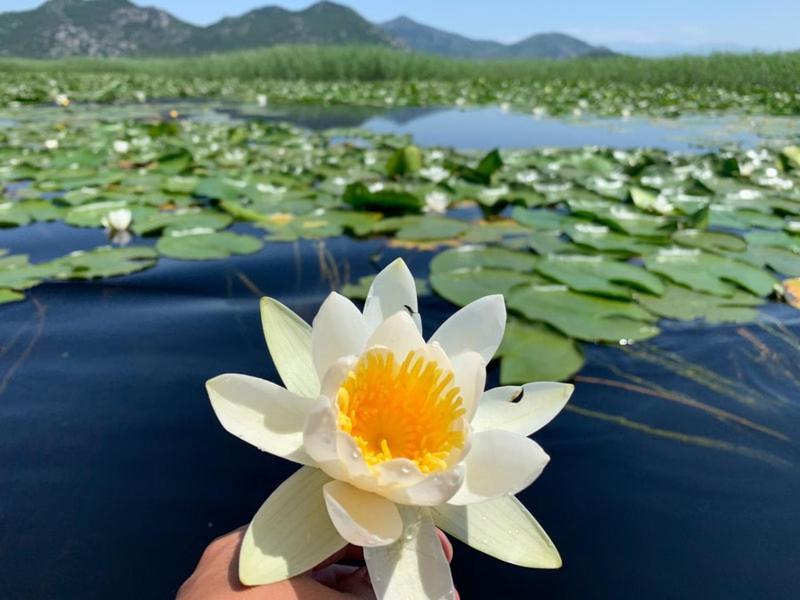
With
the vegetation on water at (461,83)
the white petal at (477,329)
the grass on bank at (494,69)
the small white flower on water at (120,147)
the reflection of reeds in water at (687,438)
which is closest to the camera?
the white petal at (477,329)

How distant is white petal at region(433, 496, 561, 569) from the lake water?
26 centimetres

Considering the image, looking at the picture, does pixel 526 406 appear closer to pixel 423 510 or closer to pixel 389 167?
pixel 423 510

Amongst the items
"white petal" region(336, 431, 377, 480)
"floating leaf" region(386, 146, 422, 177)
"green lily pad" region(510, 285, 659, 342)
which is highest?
"white petal" region(336, 431, 377, 480)

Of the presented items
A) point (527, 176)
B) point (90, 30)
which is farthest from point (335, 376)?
point (90, 30)

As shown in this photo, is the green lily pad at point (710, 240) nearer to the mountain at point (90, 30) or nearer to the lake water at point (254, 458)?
the lake water at point (254, 458)

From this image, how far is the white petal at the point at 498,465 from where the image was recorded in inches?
31.0

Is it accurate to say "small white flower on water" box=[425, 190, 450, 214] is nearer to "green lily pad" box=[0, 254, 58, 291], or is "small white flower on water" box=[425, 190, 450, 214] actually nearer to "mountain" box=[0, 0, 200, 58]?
"green lily pad" box=[0, 254, 58, 291]

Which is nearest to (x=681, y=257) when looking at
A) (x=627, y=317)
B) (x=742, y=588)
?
(x=627, y=317)

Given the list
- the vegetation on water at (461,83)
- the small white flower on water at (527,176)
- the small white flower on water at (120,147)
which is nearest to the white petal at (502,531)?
the small white flower on water at (527,176)

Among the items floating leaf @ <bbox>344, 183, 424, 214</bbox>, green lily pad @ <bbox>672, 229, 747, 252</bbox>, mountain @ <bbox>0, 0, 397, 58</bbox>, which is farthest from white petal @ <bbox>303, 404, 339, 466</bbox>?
mountain @ <bbox>0, 0, 397, 58</bbox>

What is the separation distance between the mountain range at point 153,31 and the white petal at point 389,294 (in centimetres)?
11050

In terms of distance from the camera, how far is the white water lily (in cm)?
76

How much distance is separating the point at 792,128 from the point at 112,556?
897 cm

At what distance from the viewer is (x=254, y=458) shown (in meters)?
1.38
